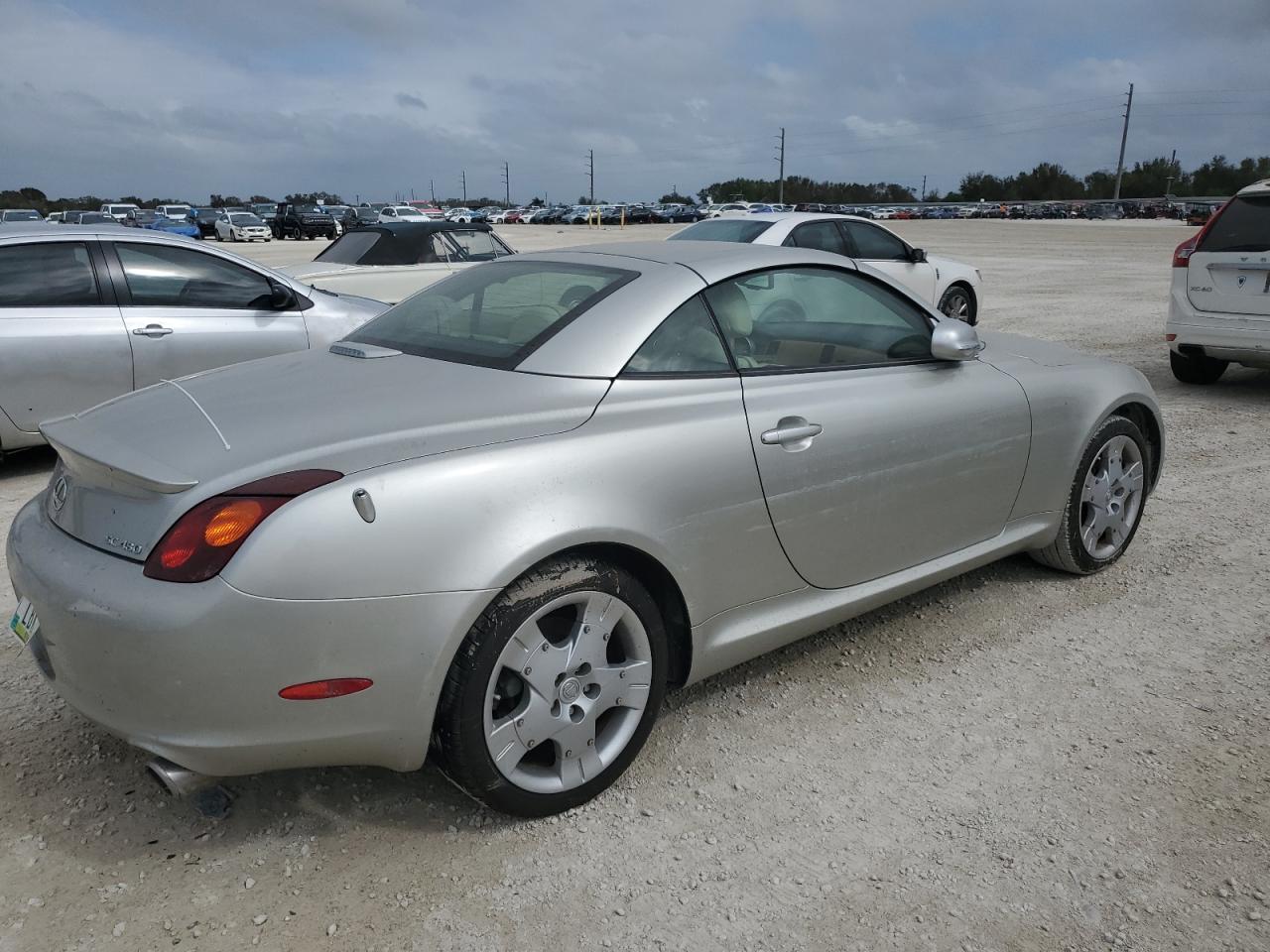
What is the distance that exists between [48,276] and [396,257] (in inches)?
169

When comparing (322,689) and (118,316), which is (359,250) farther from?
(322,689)

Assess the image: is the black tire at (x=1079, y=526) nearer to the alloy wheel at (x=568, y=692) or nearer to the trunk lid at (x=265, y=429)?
the alloy wheel at (x=568, y=692)

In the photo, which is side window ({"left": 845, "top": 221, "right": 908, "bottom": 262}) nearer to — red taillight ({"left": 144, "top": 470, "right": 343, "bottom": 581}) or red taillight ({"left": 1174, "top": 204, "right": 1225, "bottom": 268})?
red taillight ({"left": 1174, "top": 204, "right": 1225, "bottom": 268})

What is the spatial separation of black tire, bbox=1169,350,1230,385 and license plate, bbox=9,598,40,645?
868cm

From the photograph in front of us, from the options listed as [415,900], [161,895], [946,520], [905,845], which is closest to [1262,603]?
[946,520]

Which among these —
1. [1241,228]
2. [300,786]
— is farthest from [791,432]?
[1241,228]

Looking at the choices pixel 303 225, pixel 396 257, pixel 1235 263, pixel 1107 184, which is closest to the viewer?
pixel 1235 263

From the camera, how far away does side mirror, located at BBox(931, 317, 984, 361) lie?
3.55m

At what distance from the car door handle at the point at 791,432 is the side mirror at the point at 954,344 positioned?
692 mm

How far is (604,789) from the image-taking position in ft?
9.36

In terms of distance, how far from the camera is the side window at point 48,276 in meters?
5.92

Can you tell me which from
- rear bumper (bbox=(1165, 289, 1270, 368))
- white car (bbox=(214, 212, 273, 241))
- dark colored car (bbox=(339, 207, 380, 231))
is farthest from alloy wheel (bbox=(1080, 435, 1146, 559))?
white car (bbox=(214, 212, 273, 241))

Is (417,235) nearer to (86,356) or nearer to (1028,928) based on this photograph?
(86,356)

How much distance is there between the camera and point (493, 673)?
2486mm
